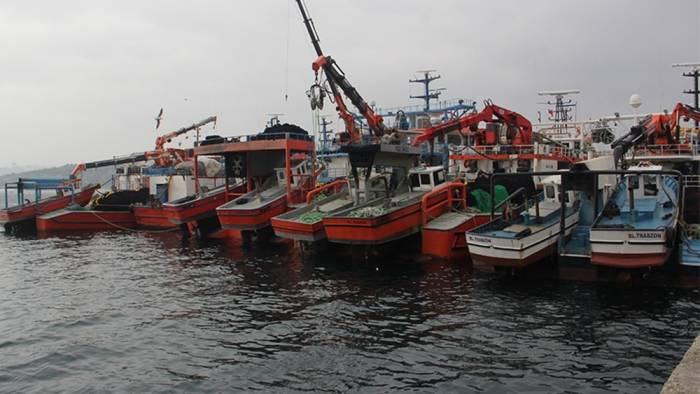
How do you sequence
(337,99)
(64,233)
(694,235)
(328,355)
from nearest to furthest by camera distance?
(328,355)
(694,235)
(337,99)
(64,233)

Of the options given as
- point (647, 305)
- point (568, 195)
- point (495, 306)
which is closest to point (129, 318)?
point (495, 306)

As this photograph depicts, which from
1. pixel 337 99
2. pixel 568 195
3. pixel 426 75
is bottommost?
pixel 568 195

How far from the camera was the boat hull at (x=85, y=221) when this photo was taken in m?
40.8

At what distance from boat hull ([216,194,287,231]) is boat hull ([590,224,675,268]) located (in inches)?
684

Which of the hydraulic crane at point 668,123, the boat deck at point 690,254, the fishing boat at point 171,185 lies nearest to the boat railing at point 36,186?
the fishing boat at point 171,185

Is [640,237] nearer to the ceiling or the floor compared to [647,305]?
nearer to the ceiling

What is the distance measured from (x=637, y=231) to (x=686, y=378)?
9677 millimetres

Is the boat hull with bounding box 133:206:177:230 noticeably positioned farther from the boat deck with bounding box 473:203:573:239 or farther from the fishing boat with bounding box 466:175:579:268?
the fishing boat with bounding box 466:175:579:268

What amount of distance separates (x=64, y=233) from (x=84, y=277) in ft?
65.2

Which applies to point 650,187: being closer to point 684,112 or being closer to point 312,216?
point 684,112

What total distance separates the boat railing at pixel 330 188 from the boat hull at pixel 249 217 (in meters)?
1.98

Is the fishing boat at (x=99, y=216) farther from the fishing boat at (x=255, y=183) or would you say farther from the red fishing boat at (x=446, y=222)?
the red fishing boat at (x=446, y=222)

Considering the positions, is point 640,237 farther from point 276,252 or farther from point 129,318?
point 276,252

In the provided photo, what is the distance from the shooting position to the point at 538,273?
1931 centimetres
